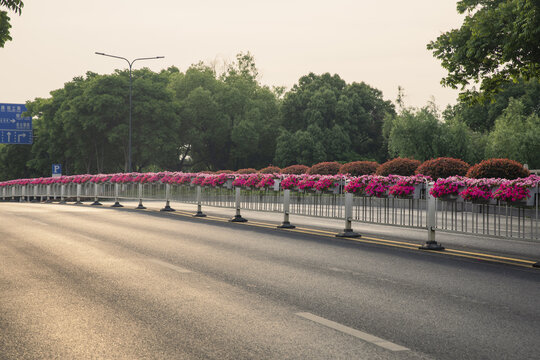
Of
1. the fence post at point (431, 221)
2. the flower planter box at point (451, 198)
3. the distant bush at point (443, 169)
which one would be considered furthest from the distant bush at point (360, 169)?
the flower planter box at point (451, 198)

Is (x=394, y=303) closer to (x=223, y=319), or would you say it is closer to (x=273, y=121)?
(x=223, y=319)

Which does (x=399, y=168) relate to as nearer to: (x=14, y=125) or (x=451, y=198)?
(x=451, y=198)

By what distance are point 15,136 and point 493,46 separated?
53.8 metres

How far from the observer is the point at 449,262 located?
406 inches

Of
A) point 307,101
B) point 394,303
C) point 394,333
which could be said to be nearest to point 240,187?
point 394,303

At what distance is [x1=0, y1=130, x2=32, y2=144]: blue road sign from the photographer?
5941cm

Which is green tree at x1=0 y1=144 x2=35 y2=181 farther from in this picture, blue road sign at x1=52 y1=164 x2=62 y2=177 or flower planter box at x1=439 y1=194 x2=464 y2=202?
flower planter box at x1=439 y1=194 x2=464 y2=202

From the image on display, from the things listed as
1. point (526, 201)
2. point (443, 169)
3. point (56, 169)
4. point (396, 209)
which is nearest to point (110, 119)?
point (56, 169)

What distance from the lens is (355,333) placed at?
217 inches

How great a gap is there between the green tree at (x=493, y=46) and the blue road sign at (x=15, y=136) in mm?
51070

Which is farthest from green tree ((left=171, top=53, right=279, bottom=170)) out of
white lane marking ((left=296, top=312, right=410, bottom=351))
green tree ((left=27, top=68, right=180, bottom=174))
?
white lane marking ((left=296, top=312, right=410, bottom=351))

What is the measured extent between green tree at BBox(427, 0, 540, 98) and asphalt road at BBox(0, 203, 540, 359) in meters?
6.06

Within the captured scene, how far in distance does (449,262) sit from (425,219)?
2298 millimetres

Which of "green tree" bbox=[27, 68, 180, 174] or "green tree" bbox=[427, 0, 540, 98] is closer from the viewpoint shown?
"green tree" bbox=[427, 0, 540, 98]
